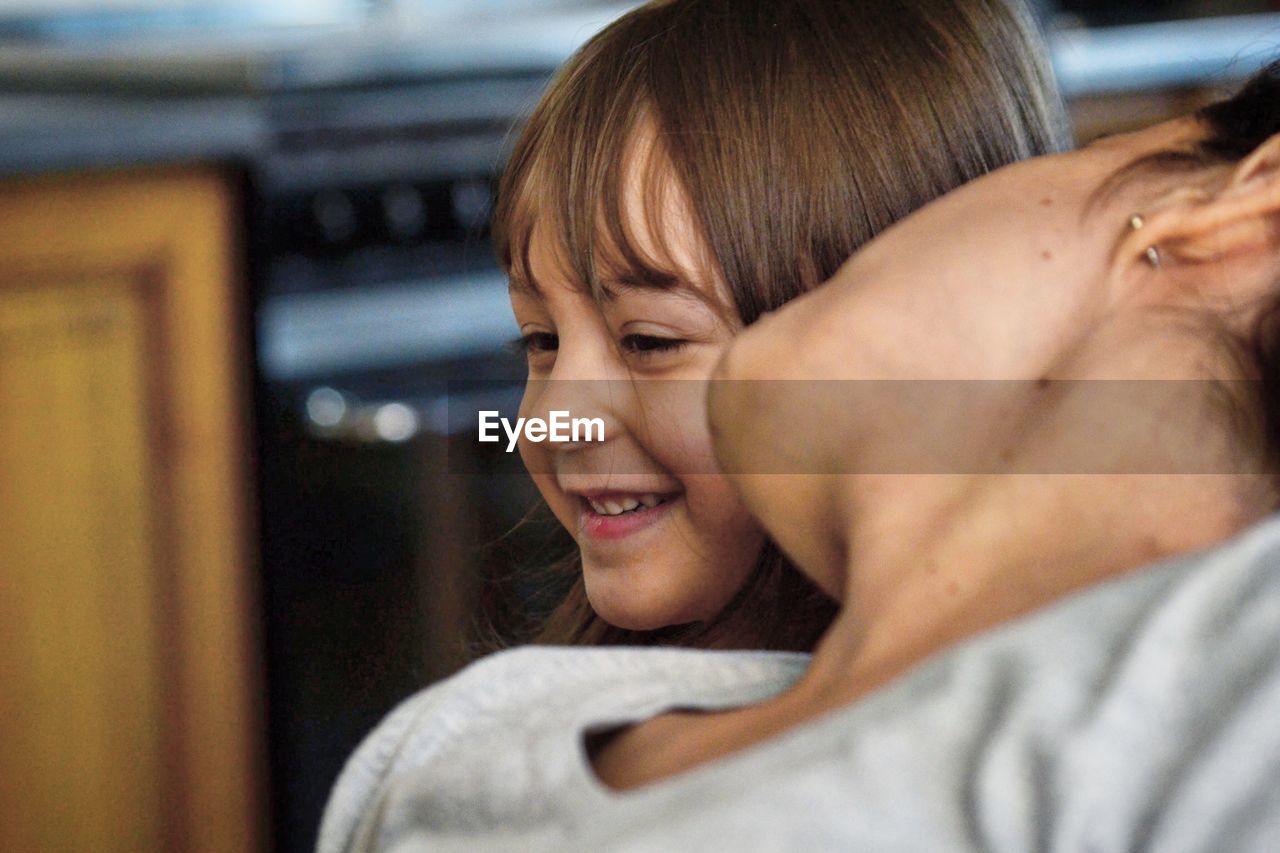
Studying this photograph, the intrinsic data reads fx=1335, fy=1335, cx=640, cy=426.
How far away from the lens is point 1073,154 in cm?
43

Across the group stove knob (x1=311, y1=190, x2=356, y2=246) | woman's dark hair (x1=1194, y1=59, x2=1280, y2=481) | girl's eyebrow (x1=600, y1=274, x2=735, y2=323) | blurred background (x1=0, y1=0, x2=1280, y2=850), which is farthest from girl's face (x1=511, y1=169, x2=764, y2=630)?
stove knob (x1=311, y1=190, x2=356, y2=246)

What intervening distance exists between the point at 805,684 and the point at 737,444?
3.0 inches

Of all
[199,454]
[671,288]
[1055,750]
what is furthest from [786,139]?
[199,454]

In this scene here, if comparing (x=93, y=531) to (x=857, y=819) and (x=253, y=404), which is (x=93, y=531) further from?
(x=857, y=819)

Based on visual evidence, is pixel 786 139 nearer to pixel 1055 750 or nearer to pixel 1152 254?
pixel 1152 254

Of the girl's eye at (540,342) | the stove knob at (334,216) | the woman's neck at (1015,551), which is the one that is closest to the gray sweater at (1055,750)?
the woman's neck at (1015,551)

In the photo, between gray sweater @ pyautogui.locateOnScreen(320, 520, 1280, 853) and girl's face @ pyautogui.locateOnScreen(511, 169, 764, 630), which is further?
girl's face @ pyautogui.locateOnScreen(511, 169, 764, 630)

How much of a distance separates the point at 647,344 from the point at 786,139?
0.40ft

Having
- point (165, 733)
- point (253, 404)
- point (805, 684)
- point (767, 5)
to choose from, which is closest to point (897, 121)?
Result: point (767, 5)

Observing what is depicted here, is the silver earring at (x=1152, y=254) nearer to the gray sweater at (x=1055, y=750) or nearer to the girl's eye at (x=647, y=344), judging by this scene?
the gray sweater at (x=1055, y=750)

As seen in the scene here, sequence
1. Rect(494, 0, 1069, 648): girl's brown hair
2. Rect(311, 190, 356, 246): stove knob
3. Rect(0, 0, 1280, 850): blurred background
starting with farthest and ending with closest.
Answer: Rect(311, 190, 356, 246): stove knob → Rect(0, 0, 1280, 850): blurred background → Rect(494, 0, 1069, 648): girl's brown hair

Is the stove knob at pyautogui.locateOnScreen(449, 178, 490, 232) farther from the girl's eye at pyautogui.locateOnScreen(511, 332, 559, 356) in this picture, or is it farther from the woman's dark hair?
the woman's dark hair

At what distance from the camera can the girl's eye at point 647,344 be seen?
2.15 ft

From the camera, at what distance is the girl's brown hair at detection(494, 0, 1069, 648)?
0.64 m
